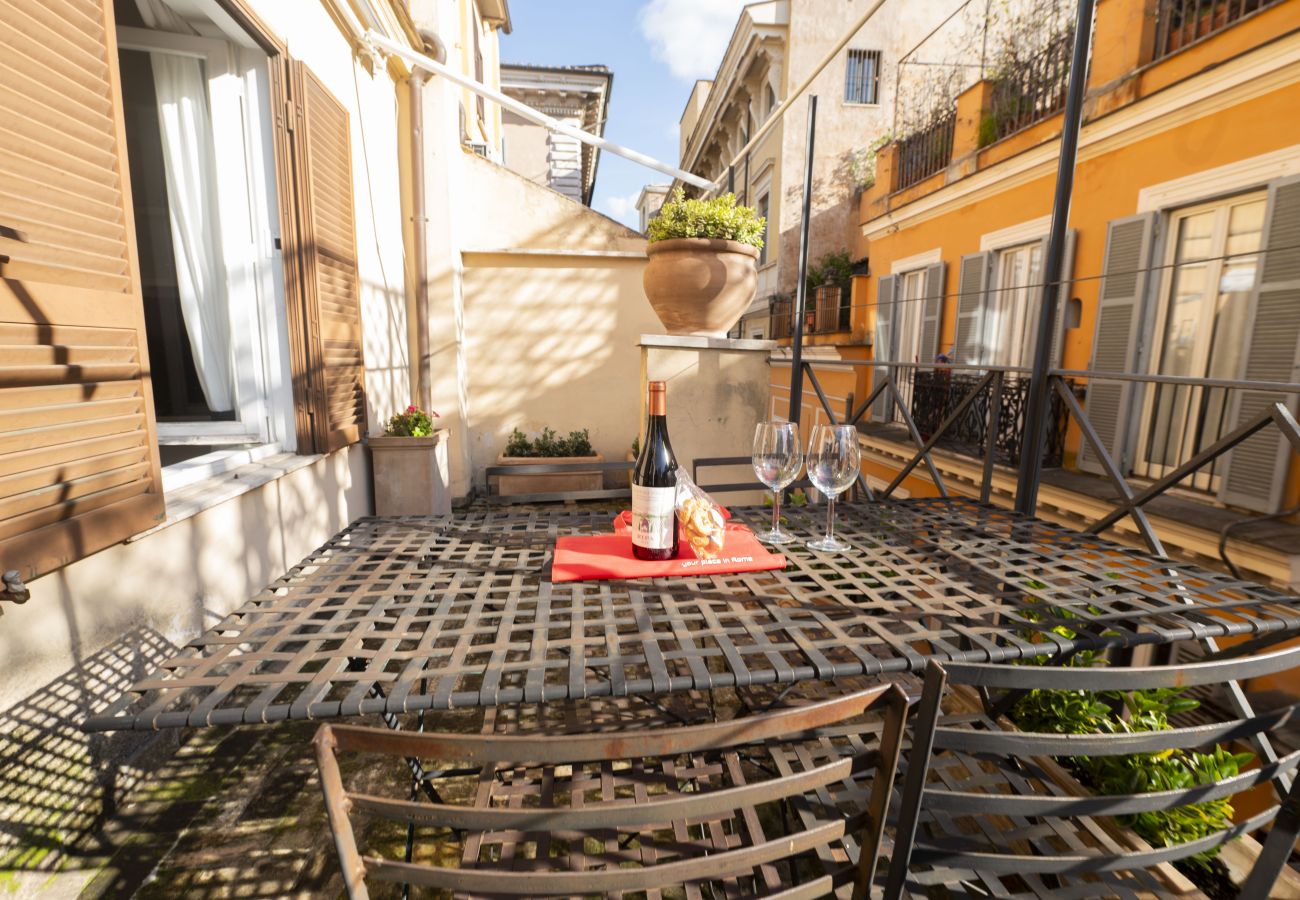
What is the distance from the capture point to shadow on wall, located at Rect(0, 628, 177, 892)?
1.36 m

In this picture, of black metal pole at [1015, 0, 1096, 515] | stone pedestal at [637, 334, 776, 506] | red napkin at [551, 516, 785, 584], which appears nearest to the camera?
red napkin at [551, 516, 785, 584]

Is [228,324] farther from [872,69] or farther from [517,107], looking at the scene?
[872,69]

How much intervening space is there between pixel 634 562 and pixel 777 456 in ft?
1.49

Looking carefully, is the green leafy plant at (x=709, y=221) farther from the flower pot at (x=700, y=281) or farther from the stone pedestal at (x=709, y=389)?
the stone pedestal at (x=709, y=389)

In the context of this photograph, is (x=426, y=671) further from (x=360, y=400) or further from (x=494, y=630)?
(x=360, y=400)

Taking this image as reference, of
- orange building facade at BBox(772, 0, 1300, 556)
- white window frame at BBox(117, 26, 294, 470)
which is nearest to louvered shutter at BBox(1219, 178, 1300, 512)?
orange building facade at BBox(772, 0, 1300, 556)

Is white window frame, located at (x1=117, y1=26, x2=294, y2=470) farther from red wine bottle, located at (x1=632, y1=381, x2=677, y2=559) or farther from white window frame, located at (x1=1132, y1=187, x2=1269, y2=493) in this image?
white window frame, located at (x1=1132, y1=187, x2=1269, y2=493)

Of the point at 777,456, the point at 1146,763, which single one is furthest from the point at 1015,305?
the point at 777,456

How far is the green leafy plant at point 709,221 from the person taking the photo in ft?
10.3

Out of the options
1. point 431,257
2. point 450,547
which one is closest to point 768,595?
point 450,547

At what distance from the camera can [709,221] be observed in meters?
3.14

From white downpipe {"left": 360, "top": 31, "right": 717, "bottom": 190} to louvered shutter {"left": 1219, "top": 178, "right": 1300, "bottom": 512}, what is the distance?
12.7 feet

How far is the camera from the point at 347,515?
3.43 m

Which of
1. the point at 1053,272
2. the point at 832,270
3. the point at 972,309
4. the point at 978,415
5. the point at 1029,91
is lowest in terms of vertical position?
the point at 978,415
